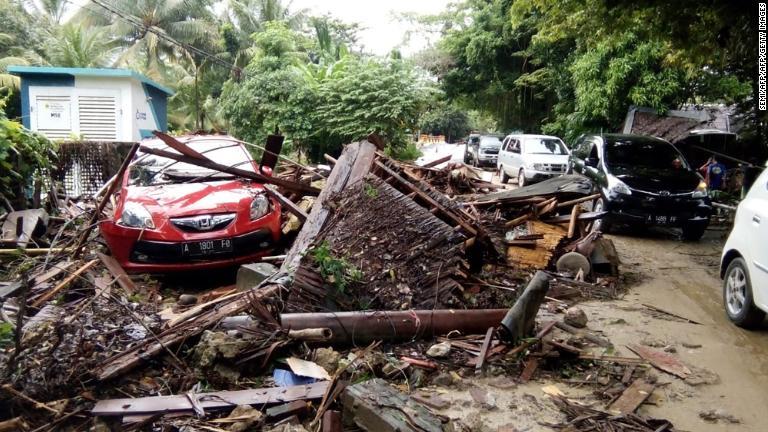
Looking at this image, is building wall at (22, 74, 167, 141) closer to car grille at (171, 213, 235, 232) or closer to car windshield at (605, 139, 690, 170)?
car grille at (171, 213, 235, 232)

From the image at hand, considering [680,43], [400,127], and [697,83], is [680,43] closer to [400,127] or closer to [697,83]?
[697,83]

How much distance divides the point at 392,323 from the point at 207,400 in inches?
62.3

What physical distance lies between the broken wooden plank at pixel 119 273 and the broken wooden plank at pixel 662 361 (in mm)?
5024

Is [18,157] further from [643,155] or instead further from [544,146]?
[544,146]

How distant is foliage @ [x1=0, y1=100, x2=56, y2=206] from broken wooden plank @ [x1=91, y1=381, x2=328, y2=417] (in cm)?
551

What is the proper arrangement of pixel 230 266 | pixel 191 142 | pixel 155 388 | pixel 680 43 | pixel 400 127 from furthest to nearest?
pixel 400 127, pixel 680 43, pixel 191 142, pixel 230 266, pixel 155 388

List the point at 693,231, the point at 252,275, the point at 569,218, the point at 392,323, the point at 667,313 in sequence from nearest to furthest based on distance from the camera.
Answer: the point at 392,323, the point at 252,275, the point at 667,313, the point at 569,218, the point at 693,231

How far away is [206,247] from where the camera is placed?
5.70 meters

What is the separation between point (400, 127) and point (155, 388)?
16.0m

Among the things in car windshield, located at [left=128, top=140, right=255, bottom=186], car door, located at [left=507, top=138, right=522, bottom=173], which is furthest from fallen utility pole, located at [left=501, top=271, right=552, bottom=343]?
car door, located at [left=507, top=138, right=522, bottom=173]

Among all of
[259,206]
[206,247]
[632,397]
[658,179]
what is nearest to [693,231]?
[658,179]

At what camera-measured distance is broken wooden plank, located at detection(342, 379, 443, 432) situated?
2814 mm

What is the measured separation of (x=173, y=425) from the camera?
120 inches

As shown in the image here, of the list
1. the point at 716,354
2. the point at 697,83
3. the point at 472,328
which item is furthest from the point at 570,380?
the point at 697,83
